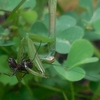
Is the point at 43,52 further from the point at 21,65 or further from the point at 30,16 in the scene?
the point at 21,65

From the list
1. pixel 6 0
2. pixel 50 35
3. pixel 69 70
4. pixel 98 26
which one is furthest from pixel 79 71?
pixel 6 0

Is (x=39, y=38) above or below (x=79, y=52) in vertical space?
above

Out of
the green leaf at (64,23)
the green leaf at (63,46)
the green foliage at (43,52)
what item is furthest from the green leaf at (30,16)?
the green leaf at (63,46)

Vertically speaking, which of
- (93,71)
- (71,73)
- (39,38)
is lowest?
(93,71)

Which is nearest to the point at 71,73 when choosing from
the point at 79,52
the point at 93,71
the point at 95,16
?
the point at 79,52

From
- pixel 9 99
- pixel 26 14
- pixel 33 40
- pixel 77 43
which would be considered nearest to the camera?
pixel 33 40

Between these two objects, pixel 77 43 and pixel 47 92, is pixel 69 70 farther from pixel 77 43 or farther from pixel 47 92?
pixel 47 92

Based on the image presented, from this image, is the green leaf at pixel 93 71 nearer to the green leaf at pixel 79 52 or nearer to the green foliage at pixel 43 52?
the green foliage at pixel 43 52
